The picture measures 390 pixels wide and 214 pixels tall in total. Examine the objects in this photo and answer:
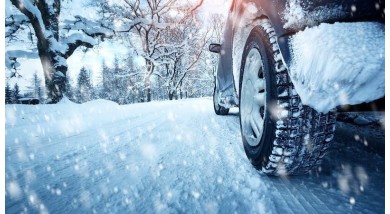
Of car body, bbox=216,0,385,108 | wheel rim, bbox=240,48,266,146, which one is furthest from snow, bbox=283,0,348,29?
wheel rim, bbox=240,48,266,146

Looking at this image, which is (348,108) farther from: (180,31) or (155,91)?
(155,91)

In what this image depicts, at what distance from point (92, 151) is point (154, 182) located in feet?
3.17

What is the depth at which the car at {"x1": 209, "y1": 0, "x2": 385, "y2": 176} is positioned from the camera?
0.92 m

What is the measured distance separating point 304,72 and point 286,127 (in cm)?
29

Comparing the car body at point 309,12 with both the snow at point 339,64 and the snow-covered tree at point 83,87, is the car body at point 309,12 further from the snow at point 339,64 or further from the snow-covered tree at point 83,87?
the snow-covered tree at point 83,87

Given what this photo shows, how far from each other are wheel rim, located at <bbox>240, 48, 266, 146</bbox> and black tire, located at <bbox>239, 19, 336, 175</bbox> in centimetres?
14

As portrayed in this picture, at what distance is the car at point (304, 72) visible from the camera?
0.92 meters

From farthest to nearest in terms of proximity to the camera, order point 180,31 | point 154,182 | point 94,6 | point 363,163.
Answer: point 180,31 < point 94,6 < point 363,163 < point 154,182

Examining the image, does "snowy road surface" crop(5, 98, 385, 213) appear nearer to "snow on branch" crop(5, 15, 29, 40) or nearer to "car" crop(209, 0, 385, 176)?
"car" crop(209, 0, 385, 176)

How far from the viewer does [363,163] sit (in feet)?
5.42

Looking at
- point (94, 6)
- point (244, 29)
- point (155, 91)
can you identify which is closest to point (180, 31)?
point (94, 6)

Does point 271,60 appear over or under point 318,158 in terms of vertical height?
over

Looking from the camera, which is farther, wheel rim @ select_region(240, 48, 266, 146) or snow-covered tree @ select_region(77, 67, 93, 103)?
snow-covered tree @ select_region(77, 67, 93, 103)

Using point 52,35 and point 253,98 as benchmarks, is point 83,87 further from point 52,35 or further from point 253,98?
point 253,98
